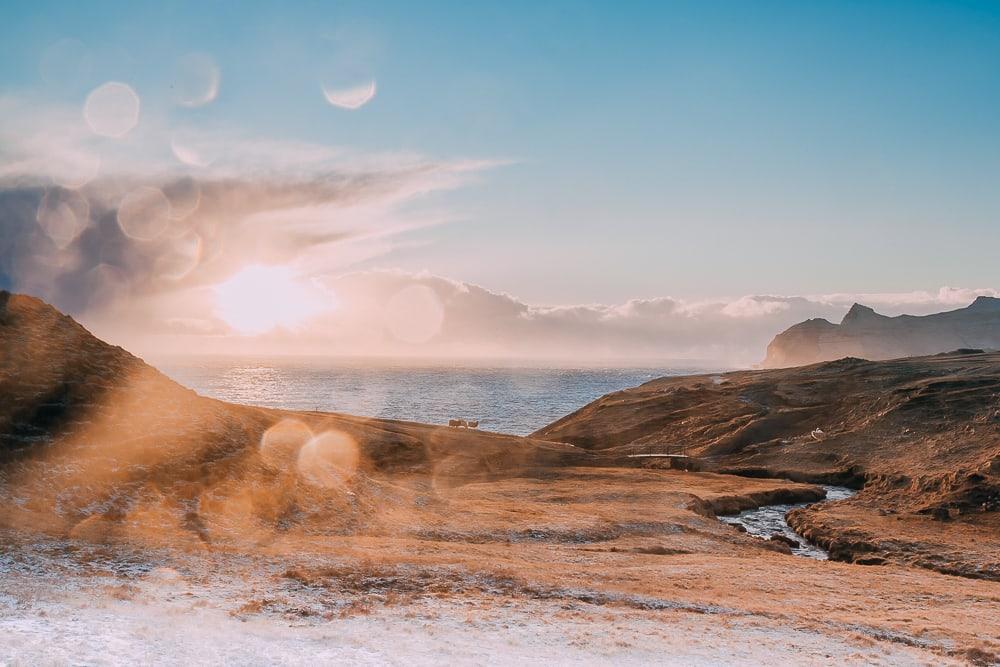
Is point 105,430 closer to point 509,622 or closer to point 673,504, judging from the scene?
point 509,622

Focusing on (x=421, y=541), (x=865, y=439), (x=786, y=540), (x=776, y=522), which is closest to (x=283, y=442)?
(x=421, y=541)

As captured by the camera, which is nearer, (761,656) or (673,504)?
(761,656)

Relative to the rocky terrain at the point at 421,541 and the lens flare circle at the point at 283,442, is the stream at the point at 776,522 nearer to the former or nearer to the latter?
the rocky terrain at the point at 421,541

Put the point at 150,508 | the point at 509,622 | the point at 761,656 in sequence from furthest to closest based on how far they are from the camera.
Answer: the point at 150,508 < the point at 509,622 < the point at 761,656

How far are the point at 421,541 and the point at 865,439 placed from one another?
53.6m

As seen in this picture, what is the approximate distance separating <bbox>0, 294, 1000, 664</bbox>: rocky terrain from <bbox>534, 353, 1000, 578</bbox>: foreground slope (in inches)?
14.2

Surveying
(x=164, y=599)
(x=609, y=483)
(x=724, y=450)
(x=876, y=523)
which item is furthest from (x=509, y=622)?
(x=724, y=450)

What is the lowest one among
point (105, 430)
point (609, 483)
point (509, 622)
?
point (609, 483)

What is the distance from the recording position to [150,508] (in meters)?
26.9

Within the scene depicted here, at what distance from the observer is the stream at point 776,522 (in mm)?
37497

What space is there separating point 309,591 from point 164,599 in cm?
413

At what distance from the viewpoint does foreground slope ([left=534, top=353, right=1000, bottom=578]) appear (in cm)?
→ 3800

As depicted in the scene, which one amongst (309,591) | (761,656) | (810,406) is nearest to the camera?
(761,656)

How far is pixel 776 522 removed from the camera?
44.4 meters
